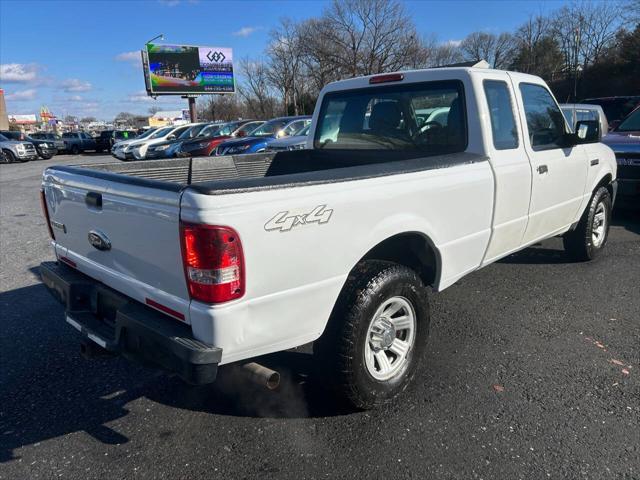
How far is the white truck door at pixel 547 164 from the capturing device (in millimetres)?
4184

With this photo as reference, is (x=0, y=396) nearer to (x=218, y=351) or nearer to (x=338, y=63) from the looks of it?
(x=218, y=351)

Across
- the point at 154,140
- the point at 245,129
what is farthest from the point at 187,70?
the point at 245,129

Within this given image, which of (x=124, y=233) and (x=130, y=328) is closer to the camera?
(x=130, y=328)

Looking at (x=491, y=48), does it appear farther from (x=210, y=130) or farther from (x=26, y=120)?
(x=26, y=120)

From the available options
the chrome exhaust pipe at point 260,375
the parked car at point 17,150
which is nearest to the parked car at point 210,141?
the chrome exhaust pipe at point 260,375

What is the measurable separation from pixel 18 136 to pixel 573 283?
4116cm

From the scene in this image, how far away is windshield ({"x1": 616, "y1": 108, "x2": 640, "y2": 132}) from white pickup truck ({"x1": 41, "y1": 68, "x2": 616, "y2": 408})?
5.00m

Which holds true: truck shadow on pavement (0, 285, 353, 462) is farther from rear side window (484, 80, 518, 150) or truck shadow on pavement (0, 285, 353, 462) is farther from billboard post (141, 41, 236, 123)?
billboard post (141, 41, 236, 123)

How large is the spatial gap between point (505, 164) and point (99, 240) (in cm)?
291

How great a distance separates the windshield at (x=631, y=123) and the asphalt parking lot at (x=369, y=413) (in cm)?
562

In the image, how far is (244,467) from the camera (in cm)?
257

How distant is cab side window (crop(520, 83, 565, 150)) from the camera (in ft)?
14.0

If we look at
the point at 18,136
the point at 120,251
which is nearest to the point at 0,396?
the point at 120,251

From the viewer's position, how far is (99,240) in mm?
2822
